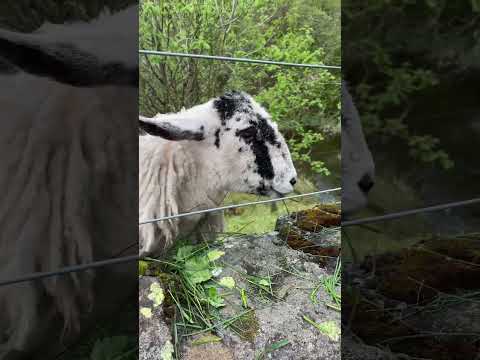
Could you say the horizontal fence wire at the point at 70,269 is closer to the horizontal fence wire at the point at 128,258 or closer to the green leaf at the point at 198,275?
the horizontal fence wire at the point at 128,258

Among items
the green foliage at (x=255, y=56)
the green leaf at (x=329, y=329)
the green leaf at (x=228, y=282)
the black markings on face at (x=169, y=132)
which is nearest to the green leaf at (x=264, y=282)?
the green leaf at (x=228, y=282)

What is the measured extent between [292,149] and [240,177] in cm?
27

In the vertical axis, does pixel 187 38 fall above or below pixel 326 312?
above

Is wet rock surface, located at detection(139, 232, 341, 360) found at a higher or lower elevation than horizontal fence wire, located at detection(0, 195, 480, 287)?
lower

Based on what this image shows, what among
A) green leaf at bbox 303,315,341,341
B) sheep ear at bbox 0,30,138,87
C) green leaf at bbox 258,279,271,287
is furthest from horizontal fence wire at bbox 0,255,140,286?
green leaf at bbox 303,315,341,341

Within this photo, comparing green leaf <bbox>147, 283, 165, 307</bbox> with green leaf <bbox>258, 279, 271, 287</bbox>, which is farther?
green leaf <bbox>258, 279, 271, 287</bbox>

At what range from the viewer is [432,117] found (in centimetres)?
116

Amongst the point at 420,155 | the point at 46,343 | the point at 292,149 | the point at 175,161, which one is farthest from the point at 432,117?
the point at 46,343

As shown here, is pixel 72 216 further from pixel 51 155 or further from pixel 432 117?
pixel 432 117

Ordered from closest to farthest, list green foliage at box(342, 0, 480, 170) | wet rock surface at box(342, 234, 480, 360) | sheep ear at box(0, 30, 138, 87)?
sheep ear at box(0, 30, 138, 87), green foliage at box(342, 0, 480, 170), wet rock surface at box(342, 234, 480, 360)

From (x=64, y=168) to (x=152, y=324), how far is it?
0.84 metres

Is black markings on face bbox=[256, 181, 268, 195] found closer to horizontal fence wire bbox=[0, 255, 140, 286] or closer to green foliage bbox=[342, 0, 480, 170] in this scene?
green foliage bbox=[342, 0, 480, 170]

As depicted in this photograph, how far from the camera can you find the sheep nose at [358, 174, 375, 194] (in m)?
1.15

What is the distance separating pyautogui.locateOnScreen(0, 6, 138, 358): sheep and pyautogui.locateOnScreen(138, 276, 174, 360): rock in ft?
1.90
